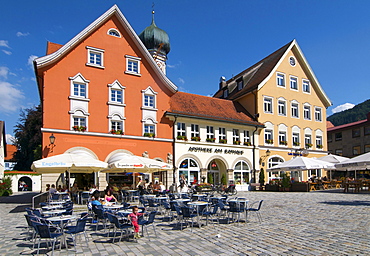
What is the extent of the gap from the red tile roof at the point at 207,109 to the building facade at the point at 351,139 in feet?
79.8

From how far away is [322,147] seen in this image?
39.3 meters

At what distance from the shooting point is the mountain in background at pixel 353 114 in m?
81.8

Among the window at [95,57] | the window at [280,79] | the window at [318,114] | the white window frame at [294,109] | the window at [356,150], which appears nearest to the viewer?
the window at [95,57]

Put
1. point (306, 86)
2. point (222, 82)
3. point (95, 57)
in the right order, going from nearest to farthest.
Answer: point (95, 57) → point (306, 86) → point (222, 82)

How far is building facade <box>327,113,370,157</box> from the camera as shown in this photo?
49.5 meters

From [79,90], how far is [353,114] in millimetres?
79040

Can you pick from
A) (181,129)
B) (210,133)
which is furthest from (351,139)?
(181,129)

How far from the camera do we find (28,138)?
1863 inches

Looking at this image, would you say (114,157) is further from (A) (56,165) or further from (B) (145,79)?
(A) (56,165)

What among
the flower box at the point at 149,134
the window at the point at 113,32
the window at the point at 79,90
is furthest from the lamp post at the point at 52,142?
the window at the point at 113,32

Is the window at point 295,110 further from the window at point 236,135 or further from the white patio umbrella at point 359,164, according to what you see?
the white patio umbrella at point 359,164

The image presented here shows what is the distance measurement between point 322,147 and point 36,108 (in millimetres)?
36568

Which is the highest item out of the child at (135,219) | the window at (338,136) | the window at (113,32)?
the window at (113,32)

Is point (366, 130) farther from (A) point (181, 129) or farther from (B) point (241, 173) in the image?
(A) point (181, 129)
